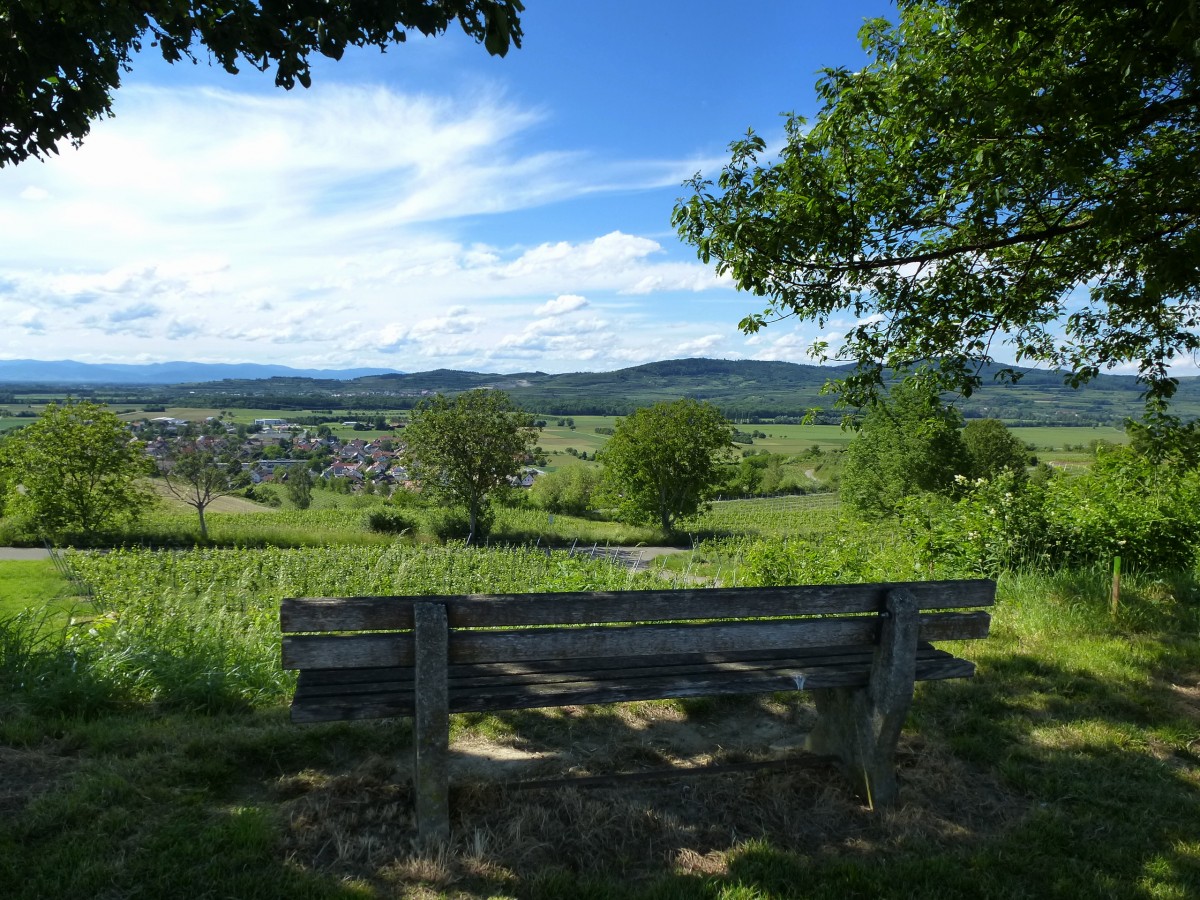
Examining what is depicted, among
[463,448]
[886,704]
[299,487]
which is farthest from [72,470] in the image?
[886,704]

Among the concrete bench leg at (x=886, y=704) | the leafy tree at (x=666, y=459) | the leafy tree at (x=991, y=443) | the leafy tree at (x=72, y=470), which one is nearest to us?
the concrete bench leg at (x=886, y=704)

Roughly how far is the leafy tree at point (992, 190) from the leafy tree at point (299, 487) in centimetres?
5194

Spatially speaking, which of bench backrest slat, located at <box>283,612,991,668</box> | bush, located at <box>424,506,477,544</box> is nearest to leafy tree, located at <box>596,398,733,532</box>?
bush, located at <box>424,506,477,544</box>

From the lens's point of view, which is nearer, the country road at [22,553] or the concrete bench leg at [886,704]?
the concrete bench leg at [886,704]

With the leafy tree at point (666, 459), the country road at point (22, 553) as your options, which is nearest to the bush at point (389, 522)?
the leafy tree at point (666, 459)

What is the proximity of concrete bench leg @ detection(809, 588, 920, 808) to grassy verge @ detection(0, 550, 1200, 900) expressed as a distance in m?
0.16

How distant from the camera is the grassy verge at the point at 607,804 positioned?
2709 millimetres

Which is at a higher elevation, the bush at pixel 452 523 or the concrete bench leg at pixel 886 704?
the concrete bench leg at pixel 886 704

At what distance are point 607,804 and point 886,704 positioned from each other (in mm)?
1355

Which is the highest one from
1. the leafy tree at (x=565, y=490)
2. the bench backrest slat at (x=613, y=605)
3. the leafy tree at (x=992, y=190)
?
the leafy tree at (x=992, y=190)

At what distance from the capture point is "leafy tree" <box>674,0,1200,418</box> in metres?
4.35

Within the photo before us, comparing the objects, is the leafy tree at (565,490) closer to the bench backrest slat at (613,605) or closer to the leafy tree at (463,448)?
the leafy tree at (463,448)

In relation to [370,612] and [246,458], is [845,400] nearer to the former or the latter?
[370,612]

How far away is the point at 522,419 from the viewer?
117ft
